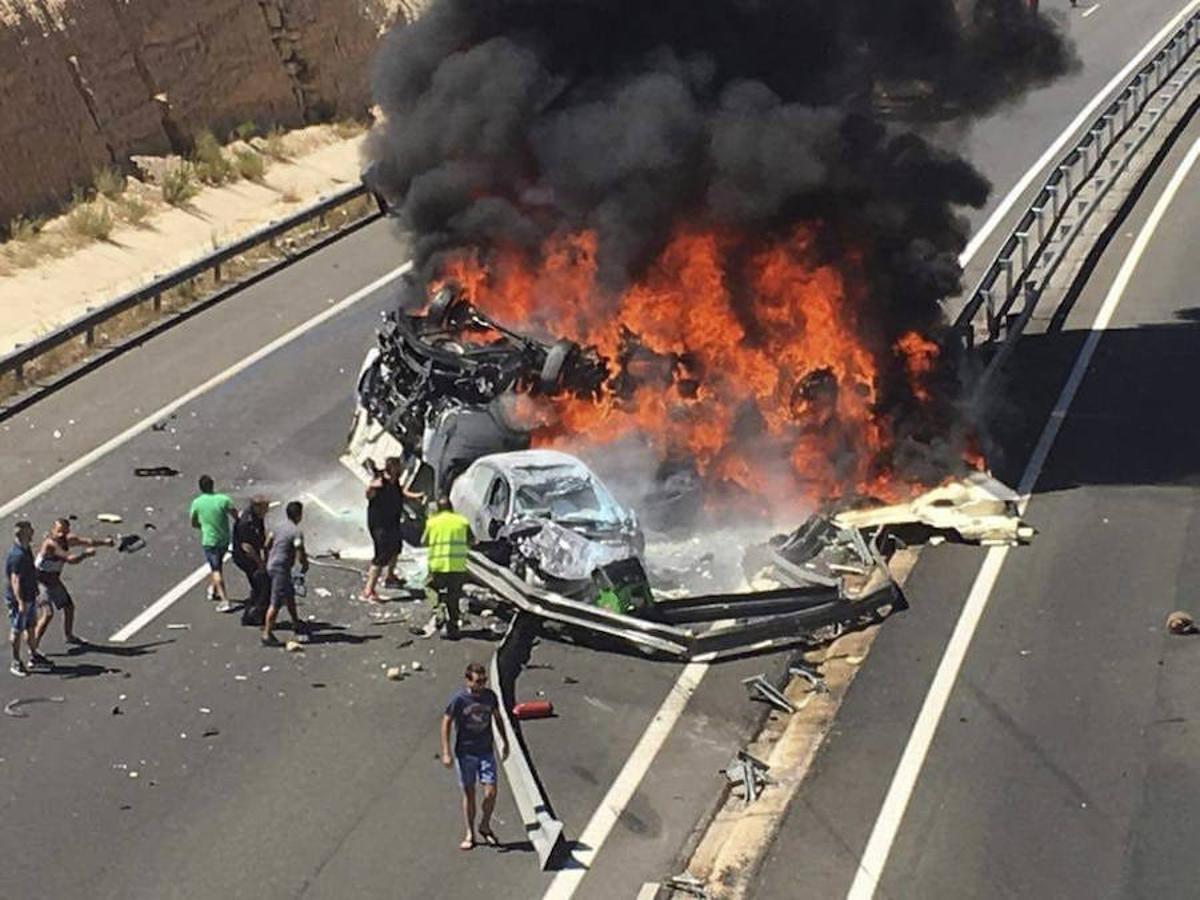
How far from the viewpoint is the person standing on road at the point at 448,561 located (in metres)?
17.5

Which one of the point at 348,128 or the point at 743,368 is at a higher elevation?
the point at 348,128

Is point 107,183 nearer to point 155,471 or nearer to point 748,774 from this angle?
point 155,471

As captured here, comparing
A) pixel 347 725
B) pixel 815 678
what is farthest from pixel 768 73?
pixel 347 725

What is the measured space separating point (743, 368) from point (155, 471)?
6902mm

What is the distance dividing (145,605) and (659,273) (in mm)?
6760

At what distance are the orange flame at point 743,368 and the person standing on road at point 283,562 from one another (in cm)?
366

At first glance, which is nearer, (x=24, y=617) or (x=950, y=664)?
(x=950, y=664)

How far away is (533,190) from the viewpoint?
2219 centimetres

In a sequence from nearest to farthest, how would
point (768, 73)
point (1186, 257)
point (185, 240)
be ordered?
1. point (768, 73)
2. point (1186, 257)
3. point (185, 240)

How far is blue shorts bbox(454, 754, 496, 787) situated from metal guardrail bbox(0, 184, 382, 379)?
12737 mm

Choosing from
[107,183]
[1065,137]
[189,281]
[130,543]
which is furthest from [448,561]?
[1065,137]

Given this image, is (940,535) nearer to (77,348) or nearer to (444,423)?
(444,423)

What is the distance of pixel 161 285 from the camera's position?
27016 mm

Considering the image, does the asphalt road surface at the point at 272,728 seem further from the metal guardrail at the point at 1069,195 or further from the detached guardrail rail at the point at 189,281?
the metal guardrail at the point at 1069,195
